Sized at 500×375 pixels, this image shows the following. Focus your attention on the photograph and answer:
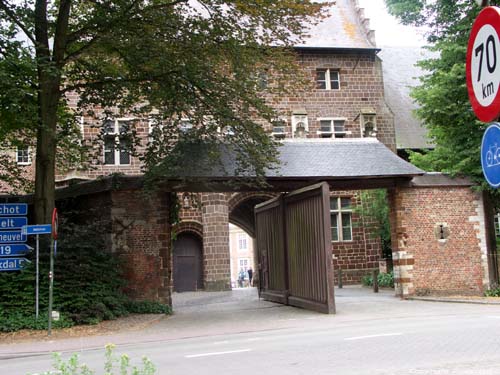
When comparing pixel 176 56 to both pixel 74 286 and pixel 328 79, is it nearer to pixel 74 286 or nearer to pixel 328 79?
pixel 74 286

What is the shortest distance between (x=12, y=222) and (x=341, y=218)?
17841 millimetres

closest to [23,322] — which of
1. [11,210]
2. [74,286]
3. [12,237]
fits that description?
[74,286]

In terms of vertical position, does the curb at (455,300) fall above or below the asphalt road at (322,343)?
above

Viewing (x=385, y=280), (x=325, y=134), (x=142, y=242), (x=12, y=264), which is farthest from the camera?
(x=325, y=134)

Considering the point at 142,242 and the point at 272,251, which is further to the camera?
the point at 272,251

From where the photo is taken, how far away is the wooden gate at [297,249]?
15.7 metres

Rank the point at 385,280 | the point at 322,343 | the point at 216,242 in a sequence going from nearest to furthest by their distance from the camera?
the point at 322,343
the point at 385,280
the point at 216,242

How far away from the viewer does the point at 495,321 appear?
11984 millimetres

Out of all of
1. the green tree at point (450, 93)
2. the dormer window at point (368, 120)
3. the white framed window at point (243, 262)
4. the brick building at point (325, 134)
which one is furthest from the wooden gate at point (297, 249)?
the white framed window at point (243, 262)

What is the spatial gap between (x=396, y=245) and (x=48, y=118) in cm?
1100

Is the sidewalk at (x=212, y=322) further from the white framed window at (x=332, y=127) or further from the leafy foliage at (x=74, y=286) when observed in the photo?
the white framed window at (x=332, y=127)

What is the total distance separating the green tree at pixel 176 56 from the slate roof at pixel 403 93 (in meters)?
14.4

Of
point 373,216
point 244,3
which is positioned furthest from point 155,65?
point 373,216

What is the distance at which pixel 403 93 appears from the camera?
35.1m
